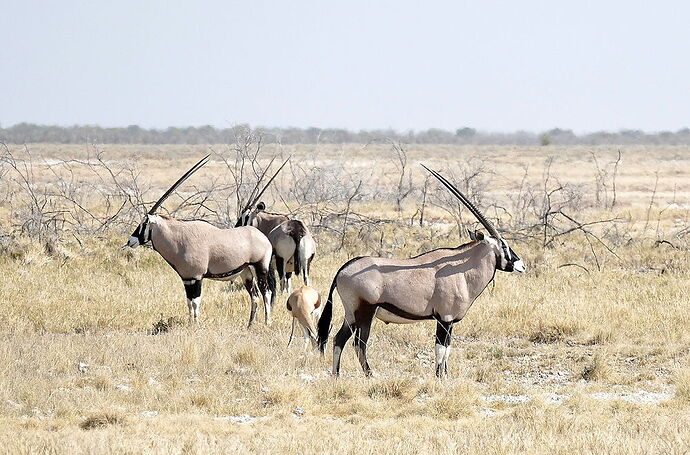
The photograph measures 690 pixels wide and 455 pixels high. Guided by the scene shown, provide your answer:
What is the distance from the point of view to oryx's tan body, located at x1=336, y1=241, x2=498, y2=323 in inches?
351

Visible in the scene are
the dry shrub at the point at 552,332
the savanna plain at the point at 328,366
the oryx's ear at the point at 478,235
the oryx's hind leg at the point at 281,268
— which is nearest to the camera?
the savanna plain at the point at 328,366

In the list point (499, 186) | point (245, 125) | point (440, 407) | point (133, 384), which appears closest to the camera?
point (440, 407)

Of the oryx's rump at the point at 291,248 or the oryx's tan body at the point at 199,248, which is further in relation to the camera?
the oryx's rump at the point at 291,248

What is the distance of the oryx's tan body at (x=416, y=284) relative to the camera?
892 cm

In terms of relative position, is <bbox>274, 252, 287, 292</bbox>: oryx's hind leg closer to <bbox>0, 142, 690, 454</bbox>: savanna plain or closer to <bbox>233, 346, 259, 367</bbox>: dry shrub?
<bbox>0, 142, 690, 454</bbox>: savanna plain

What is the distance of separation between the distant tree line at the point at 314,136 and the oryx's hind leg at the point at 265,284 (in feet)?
255

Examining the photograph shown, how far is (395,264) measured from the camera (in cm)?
910

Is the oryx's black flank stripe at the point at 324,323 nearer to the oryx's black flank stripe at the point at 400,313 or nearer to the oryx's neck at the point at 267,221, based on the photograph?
the oryx's black flank stripe at the point at 400,313

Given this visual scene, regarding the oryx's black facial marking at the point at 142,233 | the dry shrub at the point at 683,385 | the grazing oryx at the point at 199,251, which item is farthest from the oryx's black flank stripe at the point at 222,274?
the dry shrub at the point at 683,385

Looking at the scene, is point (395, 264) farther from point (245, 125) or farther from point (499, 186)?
point (499, 186)

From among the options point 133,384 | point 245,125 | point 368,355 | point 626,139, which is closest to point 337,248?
point 245,125

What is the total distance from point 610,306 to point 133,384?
653 centimetres

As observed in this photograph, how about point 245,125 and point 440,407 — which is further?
point 245,125

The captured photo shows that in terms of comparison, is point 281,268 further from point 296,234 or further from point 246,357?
point 246,357
